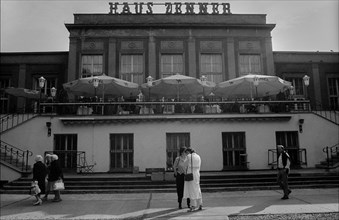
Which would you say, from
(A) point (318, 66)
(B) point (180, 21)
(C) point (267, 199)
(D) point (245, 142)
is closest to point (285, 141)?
(D) point (245, 142)

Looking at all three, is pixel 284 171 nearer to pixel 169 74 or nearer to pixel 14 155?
pixel 169 74

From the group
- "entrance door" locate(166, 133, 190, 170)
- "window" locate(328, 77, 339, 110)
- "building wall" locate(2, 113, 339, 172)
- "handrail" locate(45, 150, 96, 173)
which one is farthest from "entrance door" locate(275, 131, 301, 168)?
"handrail" locate(45, 150, 96, 173)

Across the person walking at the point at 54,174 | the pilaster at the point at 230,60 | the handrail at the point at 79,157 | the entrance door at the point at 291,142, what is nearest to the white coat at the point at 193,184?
the person walking at the point at 54,174

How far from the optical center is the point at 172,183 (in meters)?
13.5

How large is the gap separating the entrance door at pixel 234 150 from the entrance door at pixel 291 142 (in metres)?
2.02

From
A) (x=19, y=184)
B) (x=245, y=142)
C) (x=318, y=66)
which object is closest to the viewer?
(x=19, y=184)

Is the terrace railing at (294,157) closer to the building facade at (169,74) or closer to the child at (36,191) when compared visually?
the building facade at (169,74)

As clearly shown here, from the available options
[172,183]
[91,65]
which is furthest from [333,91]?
[91,65]

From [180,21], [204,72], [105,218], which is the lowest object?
[105,218]

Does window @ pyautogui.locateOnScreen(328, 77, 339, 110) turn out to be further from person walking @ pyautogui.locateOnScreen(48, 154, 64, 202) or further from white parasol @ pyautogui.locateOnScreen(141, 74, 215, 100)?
person walking @ pyautogui.locateOnScreen(48, 154, 64, 202)

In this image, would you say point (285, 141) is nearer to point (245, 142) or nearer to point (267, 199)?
point (245, 142)

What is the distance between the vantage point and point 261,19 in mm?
23547

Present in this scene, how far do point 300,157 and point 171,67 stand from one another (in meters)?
10.4

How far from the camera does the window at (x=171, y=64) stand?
2217cm
